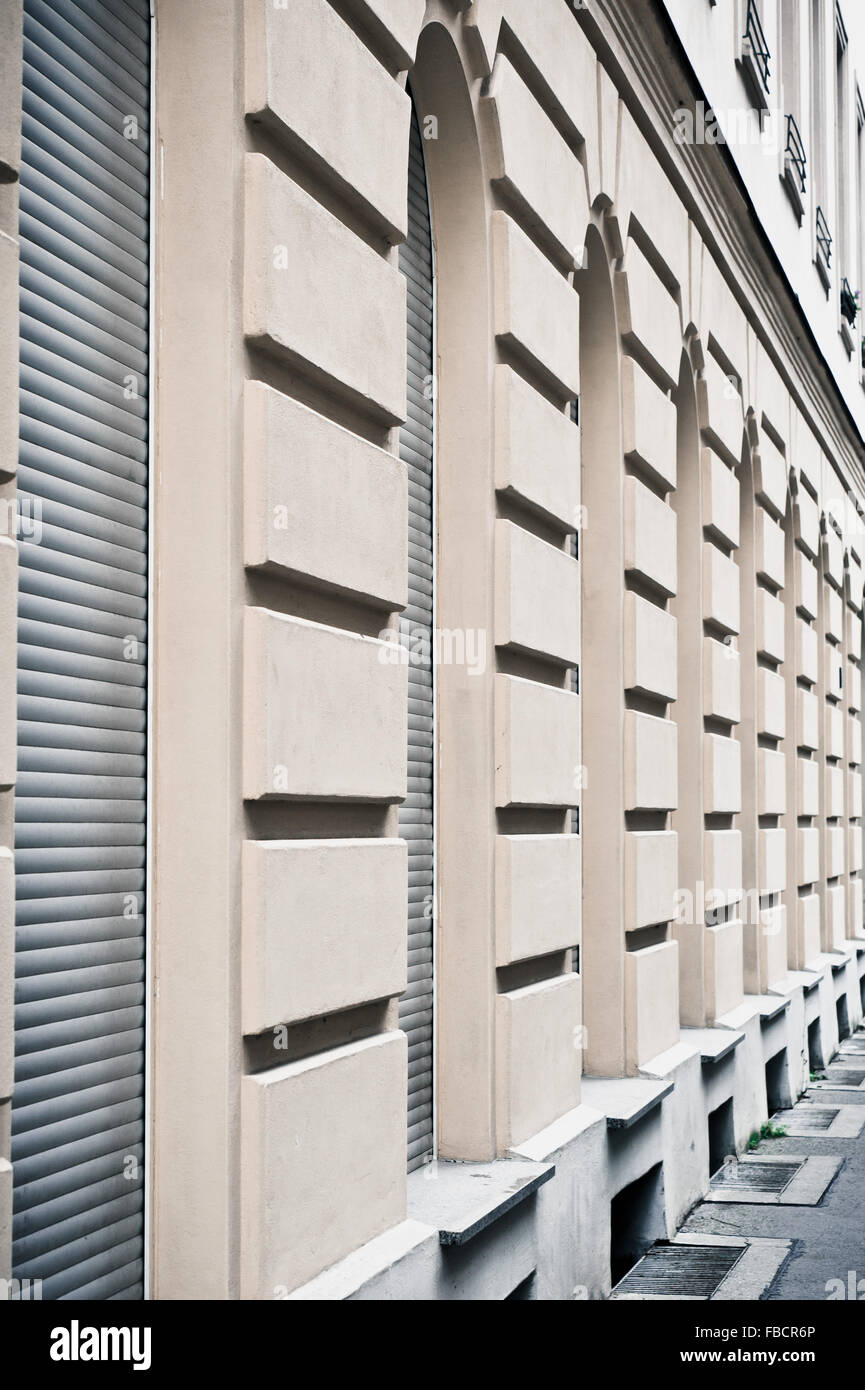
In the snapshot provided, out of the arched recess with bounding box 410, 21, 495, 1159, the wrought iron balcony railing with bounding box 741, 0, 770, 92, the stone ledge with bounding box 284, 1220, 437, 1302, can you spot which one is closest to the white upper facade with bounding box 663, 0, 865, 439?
the wrought iron balcony railing with bounding box 741, 0, 770, 92

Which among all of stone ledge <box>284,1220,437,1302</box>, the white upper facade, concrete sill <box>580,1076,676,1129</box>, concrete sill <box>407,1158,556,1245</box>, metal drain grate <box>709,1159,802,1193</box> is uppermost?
the white upper facade

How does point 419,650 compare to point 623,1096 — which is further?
point 623,1096

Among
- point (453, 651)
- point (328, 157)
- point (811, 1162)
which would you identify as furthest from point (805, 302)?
point (328, 157)

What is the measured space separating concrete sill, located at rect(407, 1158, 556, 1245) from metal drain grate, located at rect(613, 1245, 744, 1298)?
1490 millimetres

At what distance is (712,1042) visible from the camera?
30.2 ft

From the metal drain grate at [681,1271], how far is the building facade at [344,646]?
0.21m

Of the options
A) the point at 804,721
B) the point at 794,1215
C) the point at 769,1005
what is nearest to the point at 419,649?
the point at 794,1215

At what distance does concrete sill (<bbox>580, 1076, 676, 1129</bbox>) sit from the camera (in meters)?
6.77

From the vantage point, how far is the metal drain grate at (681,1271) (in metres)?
6.77

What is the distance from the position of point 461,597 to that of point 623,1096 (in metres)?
2.62

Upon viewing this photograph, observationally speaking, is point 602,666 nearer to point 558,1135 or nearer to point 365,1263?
point 558,1135

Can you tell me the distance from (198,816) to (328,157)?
1.76 meters

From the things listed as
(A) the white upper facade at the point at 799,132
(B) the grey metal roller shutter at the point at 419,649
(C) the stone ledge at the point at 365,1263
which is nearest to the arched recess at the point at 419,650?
(B) the grey metal roller shutter at the point at 419,649

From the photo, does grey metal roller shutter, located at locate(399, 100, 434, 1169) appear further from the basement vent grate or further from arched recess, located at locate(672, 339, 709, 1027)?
the basement vent grate
